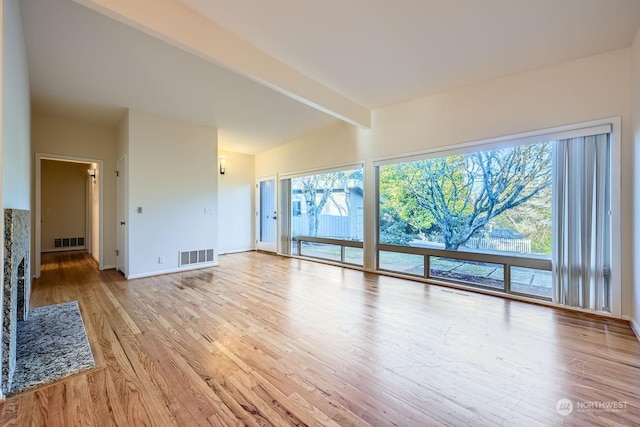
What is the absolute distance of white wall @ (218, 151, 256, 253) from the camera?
704cm

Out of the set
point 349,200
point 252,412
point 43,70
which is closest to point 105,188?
point 43,70

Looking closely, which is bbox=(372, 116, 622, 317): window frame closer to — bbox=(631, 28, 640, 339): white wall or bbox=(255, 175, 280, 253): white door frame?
bbox=(631, 28, 640, 339): white wall

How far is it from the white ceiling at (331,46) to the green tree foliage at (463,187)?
103 centimetres

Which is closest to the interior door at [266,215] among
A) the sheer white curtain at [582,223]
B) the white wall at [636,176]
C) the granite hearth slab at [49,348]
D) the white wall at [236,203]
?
the white wall at [236,203]

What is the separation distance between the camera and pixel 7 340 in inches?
67.7

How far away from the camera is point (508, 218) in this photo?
3.49 m

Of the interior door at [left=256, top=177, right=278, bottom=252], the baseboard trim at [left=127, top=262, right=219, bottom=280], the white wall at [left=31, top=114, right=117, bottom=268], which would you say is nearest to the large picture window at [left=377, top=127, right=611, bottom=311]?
the interior door at [left=256, top=177, right=278, bottom=252]

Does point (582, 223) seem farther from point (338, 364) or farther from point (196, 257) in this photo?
point (196, 257)

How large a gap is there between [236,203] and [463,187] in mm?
5457

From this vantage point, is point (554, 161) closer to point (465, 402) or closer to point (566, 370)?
point (566, 370)

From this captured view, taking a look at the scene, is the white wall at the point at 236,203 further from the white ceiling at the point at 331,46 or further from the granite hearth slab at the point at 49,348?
the granite hearth slab at the point at 49,348

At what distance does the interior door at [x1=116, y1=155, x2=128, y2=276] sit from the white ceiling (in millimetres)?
1130

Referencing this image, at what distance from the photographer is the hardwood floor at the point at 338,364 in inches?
60.1

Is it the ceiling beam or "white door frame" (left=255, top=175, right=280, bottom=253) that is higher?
the ceiling beam
